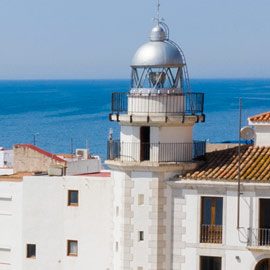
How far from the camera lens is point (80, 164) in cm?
5097

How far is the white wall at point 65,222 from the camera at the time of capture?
38594 mm

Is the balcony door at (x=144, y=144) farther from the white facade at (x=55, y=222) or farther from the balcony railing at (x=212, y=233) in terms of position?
the balcony railing at (x=212, y=233)

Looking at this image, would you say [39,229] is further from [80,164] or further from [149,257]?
[80,164]

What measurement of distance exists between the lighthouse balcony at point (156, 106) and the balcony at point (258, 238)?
4133mm

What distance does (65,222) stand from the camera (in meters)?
39.2

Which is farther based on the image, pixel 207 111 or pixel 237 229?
pixel 207 111

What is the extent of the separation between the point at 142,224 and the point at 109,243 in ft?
9.39

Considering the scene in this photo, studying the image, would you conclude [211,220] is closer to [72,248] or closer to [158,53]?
[158,53]

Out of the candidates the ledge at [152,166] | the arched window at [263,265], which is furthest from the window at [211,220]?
the arched window at [263,265]

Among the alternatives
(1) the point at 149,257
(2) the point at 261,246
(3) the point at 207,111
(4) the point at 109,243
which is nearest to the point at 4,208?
(4) the point at 109,243

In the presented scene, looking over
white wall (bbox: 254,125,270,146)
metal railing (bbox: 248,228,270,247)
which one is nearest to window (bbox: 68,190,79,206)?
white wall (bbox: 254,125,270,146)

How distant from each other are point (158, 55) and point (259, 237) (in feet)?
21.6

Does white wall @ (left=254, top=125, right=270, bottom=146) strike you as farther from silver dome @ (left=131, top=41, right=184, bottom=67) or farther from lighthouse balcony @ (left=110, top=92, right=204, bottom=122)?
silver dome @ (left=131, top=41, right=184, bottom=67)

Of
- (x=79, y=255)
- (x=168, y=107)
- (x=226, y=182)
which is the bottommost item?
(x=79, y=255)
